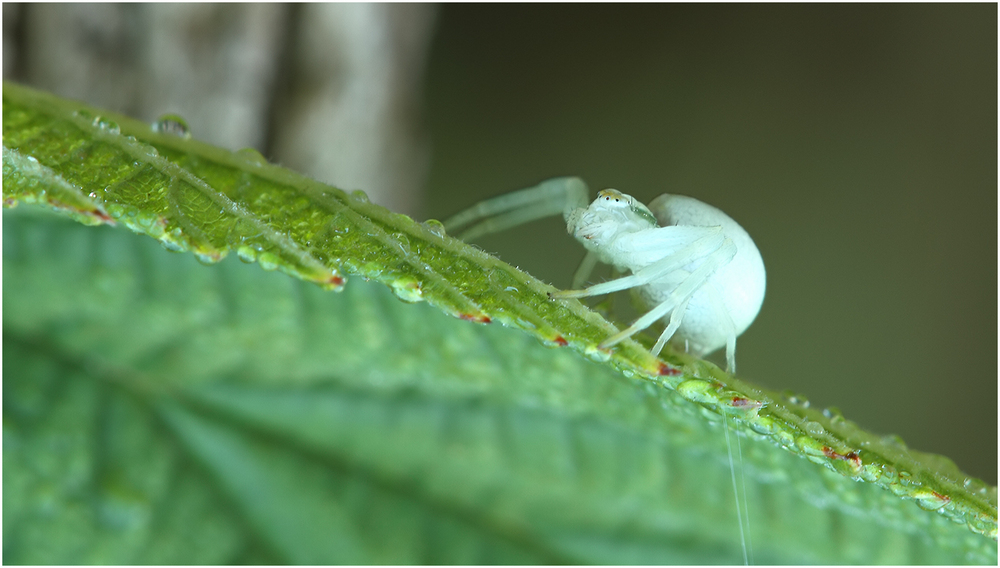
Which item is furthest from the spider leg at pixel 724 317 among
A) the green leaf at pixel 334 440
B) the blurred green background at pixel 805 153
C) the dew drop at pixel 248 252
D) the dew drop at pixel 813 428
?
the blurred green background at pixel 805 153

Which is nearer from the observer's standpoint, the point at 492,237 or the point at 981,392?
the point at 492,237

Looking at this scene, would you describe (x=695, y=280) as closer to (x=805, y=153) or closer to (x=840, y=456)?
(x=840, y=456)

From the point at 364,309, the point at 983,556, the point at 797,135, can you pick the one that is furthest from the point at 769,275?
the point at 364,309

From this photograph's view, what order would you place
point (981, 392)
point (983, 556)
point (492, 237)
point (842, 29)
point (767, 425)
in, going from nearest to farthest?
1. point (767, 425)
2. point (983, 556)
3. point (492, 237)
4. point (842, 29)
5. point (981, 392)

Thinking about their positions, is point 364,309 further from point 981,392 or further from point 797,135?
point 981,392

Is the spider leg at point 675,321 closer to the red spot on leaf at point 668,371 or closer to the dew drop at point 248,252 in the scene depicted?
the red spot on leaf at point 668,371

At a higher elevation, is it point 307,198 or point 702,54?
point 702,54

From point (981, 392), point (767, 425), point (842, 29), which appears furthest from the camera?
point (981, 392)
